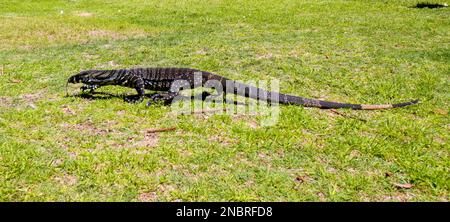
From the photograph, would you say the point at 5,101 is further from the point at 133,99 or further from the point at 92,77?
the point at 133,99

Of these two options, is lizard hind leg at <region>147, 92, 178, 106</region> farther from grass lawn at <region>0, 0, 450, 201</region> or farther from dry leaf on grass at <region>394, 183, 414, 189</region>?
dry leaf on grass at <region>394, 183, 414, 189</region>

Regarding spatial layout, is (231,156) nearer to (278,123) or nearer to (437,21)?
(278,123)

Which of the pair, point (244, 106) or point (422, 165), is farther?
point (244, 106)

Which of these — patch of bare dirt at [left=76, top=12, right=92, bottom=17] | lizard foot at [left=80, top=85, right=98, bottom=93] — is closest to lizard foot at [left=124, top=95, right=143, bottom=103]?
lizard foot at [left=80, top=85, right=98, bottom=93]

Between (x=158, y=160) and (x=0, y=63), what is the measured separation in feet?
29.9

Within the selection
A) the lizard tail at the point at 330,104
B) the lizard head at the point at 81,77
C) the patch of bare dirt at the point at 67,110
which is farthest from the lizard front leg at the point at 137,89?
the lizard tail at the point at 330,104

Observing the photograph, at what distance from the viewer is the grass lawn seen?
5324 mm

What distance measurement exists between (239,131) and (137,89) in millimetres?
2794

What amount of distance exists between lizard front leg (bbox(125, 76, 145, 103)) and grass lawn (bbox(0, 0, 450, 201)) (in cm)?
32

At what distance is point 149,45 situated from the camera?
1495 centimetres

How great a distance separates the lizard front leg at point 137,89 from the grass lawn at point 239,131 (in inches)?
12.5

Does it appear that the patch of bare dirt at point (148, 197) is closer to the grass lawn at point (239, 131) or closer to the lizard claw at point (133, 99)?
the grass lawn at point (239, 131)
